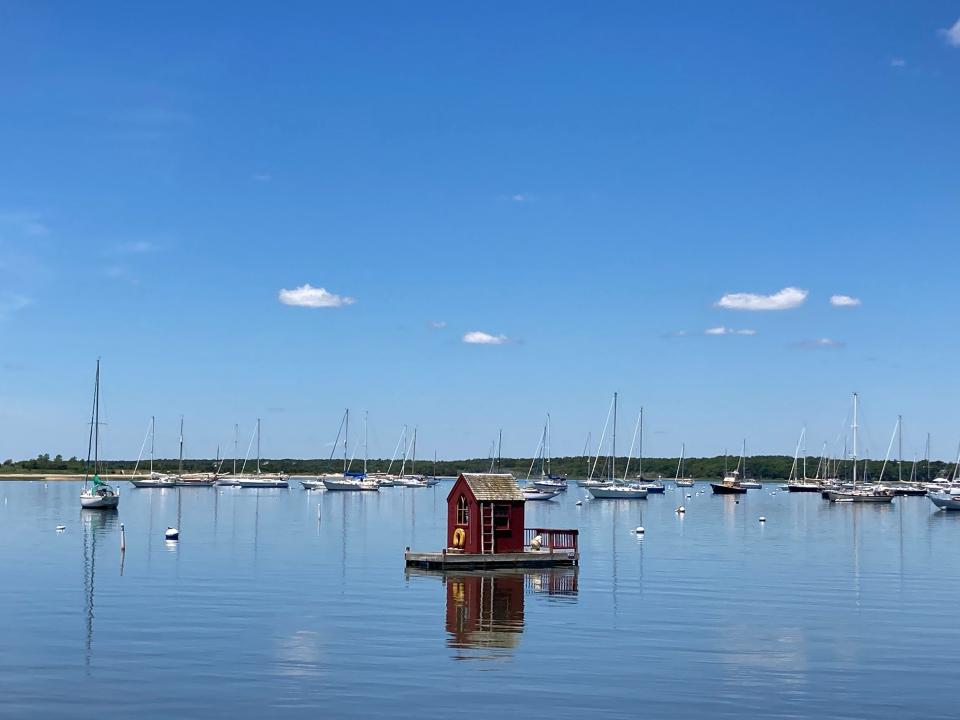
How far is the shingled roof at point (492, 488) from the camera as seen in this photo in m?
68.4

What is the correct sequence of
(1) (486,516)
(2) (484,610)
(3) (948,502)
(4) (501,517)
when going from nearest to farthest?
1. (2) (484,610)
2. (1) (486,516)
3. (4) (501,517)
4. (3) (948,502)

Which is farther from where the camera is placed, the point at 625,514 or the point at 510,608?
the point at 625,514

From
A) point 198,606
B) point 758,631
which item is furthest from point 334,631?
point 758,631

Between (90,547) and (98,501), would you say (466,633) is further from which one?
(98,501)

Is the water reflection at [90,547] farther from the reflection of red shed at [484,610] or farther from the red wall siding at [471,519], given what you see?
the red wall siding at [471,519]

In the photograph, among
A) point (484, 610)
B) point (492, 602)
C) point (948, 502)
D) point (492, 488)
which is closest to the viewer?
point (484, 610)

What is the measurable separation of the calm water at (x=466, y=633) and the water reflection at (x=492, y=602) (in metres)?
0.22

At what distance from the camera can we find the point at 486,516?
68.6 metres

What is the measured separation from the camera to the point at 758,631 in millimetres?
46656

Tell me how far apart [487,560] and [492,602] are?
41.3 feet

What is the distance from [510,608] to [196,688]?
69.3ft

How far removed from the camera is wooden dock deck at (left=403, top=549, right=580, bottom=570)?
218 feet

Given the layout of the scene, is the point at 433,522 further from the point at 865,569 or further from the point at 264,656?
the point at 264,656

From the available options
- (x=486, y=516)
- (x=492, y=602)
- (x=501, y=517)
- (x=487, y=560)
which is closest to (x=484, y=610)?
(x=492, y=602)
